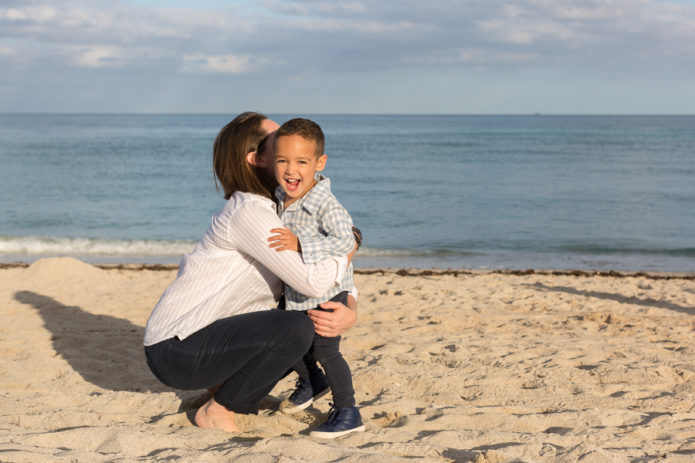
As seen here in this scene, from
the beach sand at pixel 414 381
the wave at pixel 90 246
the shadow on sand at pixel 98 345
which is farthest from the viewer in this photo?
the wave at pixel 90 246

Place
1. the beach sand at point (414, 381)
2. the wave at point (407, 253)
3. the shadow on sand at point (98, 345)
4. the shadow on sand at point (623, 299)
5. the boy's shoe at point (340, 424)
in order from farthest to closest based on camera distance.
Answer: the wave at point (407, 253) < the shadow on sand at point (623, 299) < the shadow on sand at point (98, 345) < the boy's shoe at point (340, 424) < the beach sand at point (414, 381)

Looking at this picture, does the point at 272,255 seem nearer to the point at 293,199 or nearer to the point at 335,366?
the point at 293,199

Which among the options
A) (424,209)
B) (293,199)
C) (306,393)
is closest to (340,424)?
(306,393)

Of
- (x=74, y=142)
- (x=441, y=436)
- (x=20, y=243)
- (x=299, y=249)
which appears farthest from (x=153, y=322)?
(x=74, y=142)

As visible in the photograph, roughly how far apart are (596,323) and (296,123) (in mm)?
4146

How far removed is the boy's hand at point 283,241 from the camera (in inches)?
113

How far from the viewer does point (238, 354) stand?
9.70 feet

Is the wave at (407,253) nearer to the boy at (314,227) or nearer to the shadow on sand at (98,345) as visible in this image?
the shadow on sand at (98,345)

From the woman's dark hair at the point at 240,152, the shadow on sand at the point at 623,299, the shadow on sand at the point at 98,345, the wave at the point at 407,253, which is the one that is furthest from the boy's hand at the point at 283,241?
the wave at the point at 407,253

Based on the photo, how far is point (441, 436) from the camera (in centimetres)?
303

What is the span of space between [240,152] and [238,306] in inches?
29.2

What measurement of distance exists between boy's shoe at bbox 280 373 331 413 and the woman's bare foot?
0.36m

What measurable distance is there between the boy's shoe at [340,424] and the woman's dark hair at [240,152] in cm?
114

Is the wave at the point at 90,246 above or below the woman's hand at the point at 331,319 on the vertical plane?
below
